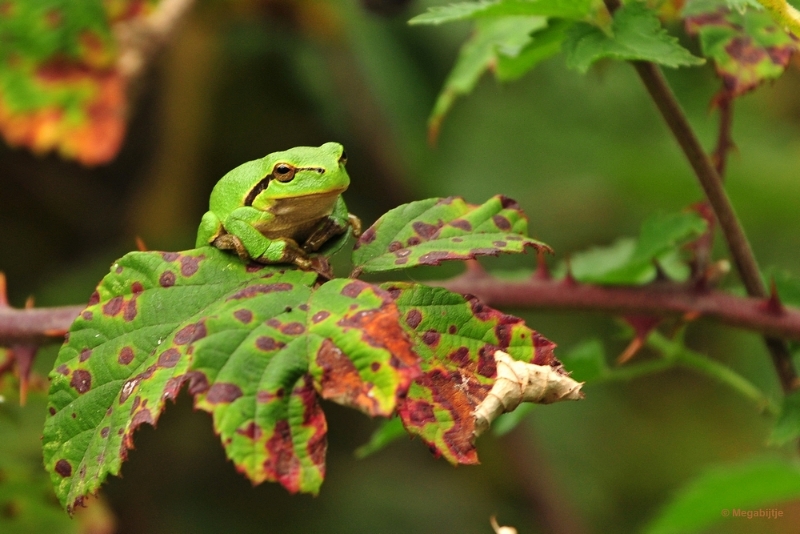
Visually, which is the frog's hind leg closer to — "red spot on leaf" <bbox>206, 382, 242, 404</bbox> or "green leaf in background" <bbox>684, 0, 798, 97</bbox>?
"red spot on leaf" <bbox>206, 382, 242, 404</bbox>

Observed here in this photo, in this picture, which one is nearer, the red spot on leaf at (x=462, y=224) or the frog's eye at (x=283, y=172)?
the red spot on leaf at (x=462, y=224)

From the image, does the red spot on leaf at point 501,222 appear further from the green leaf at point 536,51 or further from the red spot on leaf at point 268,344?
the red spot on leaf at point 268,344

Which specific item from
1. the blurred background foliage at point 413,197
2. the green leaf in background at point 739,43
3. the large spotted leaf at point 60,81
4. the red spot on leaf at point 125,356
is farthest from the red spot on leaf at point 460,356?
the blurred background foliage at point 413,197

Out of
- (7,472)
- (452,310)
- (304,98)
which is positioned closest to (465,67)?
(452,310)

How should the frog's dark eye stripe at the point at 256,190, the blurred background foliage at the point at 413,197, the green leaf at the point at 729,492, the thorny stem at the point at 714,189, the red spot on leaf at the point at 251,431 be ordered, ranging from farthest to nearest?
the blurred background foliage at the point at 413,197, the green leaf at the point at 729,492, the frog's dark eye stripe at the point at 256,190, the thorny stem at the point at 714,189, the red spot on leaf at the point at 251,431

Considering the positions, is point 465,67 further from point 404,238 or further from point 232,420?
point 232,420

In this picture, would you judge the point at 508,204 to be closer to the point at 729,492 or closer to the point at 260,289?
the point at 260,289

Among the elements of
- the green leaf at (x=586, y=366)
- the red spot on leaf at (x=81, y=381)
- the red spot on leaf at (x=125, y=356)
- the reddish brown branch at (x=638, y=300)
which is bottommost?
the green leaf at (x=586, y=366)
